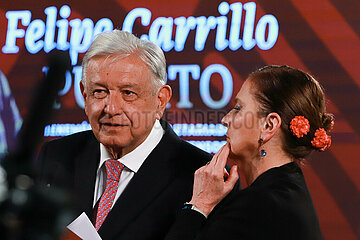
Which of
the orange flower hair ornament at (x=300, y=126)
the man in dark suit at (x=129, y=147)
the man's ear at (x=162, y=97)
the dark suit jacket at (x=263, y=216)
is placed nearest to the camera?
the dark suit jacket at (x=263, y=216)

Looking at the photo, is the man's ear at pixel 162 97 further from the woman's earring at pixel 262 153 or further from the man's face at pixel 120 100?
the woman's earring at pixel 262 153

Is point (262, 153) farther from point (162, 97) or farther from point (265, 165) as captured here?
point (162, 97)

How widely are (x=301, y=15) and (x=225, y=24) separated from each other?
511mm

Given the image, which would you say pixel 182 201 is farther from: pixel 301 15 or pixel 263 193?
pixel 301 15

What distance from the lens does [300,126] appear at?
5.05ft

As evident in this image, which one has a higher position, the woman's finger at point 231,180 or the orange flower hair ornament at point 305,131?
the orange flower hair ornament at point 305,131

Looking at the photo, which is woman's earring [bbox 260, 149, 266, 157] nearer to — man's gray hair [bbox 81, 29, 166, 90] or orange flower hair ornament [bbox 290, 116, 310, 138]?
orange flower hair ornament [bbox 290, 116, 310, 138]

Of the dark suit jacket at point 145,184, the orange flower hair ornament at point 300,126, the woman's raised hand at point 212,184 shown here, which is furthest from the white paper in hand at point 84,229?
the orange flower hair ornament at point 300,126

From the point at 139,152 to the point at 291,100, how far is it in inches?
23.1

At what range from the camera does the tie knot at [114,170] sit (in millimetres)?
1728

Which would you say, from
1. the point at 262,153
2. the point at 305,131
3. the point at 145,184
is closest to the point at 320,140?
the point at 305,131

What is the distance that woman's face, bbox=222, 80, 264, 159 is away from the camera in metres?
1.62

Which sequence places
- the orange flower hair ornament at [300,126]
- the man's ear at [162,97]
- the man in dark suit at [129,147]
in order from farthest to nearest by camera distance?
1. the man's ear at [162,97]
2. the man in dark suit at [129,147]
3. the orange flower hair ornament at [300,126]

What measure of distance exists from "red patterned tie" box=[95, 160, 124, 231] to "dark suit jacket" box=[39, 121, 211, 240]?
5cm
